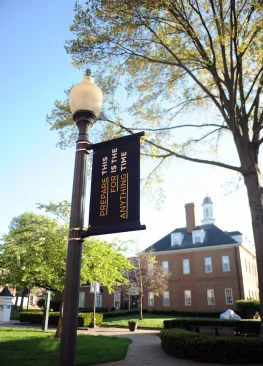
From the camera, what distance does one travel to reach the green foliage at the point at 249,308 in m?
30.6

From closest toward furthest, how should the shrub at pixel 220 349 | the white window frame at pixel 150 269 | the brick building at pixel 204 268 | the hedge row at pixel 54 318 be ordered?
1. the shrub at pixel 220 349
2. the hedge row at pixel 54 318
3. the brick building at pixel 204 268
4. the white window frame at pixel 150 269

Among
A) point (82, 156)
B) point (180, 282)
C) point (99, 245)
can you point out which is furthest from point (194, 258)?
point (82, 156)

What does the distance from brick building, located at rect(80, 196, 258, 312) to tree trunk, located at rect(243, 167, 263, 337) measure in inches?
1092

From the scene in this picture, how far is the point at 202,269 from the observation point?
3938 centimetres

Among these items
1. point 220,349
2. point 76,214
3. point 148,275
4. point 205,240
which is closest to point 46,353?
point 220,349

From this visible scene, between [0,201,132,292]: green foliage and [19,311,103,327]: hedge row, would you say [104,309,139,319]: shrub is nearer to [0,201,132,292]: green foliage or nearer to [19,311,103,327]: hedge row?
[19,311,103,327]: hedge row

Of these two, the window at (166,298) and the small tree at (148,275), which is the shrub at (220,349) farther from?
the window at (166,298)

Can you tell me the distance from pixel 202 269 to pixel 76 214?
38.1 metres

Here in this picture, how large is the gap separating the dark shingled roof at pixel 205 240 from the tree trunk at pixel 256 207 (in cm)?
2792

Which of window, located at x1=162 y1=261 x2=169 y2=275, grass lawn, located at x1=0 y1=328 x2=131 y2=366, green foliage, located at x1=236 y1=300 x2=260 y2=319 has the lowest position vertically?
grass lawn, located at x1=0 y1=328 x2=131 y2=366

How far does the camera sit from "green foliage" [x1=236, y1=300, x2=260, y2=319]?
1203 inches

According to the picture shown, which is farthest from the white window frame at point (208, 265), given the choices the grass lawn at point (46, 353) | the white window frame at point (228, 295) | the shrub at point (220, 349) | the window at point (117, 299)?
the shrub at point (220, 349)

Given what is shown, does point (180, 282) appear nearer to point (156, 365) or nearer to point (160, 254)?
point (160, 254)

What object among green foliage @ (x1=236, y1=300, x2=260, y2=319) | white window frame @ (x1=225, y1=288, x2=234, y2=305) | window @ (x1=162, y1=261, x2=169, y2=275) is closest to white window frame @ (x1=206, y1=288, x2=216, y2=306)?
white window frame @ (x1=225, y1=288, x2=234, y2=305)
